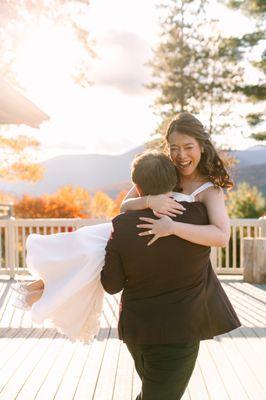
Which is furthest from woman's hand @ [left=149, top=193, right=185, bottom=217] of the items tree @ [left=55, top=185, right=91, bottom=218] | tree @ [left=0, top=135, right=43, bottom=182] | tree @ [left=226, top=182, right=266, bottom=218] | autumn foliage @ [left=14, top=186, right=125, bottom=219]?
tree @ [left=55, top=185, right=91, bottom=218]

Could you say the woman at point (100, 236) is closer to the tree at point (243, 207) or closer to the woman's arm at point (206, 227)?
the woman's arm at point (206, 227)

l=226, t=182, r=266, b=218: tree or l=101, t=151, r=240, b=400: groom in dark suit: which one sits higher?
l=101, t=151, r=240, b=400: groom in dark suit

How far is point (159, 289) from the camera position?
6.56 ft

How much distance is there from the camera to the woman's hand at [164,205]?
6.34ft

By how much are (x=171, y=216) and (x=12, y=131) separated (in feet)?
58.4

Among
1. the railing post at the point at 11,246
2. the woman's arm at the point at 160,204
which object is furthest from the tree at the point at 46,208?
the woman's arm at the point at 160,204

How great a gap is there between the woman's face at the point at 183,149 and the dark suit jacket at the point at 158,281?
0.19 m

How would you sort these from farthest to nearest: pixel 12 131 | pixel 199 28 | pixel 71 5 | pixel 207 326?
pixel 199 28 < pixel 12 131 < pixel 71 5 < pixel 207 326

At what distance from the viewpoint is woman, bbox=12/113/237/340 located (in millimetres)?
2119

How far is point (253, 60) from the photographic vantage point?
785 inches

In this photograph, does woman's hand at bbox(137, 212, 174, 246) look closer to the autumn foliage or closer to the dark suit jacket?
the dark suit jacket

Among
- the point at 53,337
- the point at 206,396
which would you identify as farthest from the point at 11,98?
the point at 206,396

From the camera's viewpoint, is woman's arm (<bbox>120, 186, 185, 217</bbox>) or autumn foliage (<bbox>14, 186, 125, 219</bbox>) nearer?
woman's arm (<bbox>120, 186, 185, 217</bbox>)

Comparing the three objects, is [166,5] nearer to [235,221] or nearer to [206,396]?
[235,221]
